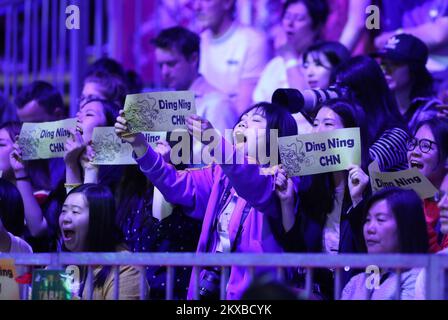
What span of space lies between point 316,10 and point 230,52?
0.69 m

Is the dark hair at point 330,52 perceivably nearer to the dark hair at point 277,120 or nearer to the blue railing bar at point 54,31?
the dark hair at point 277,120

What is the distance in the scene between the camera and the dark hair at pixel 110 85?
581 cm

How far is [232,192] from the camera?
453 cm

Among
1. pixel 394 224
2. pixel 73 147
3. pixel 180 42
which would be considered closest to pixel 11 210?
pixel 73 147

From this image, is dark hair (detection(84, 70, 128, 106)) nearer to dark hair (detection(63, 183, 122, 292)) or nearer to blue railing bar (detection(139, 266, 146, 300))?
dark hair (detection(63, 183, 122, 292))

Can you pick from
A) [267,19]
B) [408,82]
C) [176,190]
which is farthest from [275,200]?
[267,19]

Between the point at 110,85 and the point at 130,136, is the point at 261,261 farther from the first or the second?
the point at 110,85

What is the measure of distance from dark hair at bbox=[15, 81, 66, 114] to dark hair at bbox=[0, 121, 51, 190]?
517 mm

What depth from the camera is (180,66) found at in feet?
19.5

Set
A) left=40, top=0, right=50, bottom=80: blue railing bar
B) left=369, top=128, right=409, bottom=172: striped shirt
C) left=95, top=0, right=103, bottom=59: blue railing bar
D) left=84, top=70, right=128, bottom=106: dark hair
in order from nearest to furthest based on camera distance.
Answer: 1. left=369, top=128, right=409, bottom=172: striped shirt
2. left=84, top=70, right=128, bottom=106: dark hair
3. left=95, top=0, right=103, bottom=59: blue railing bar
4. left=40, top=0, right=50, bottom=80: blue railing bar

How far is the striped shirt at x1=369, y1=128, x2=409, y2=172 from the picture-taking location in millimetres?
4613

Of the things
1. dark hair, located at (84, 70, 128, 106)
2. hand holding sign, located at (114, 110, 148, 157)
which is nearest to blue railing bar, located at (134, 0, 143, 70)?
dark hair, located at (84, 70, 128, 106)

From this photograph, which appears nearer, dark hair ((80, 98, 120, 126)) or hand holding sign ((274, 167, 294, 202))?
hand holding sign ((274, 167, 294, 202))
